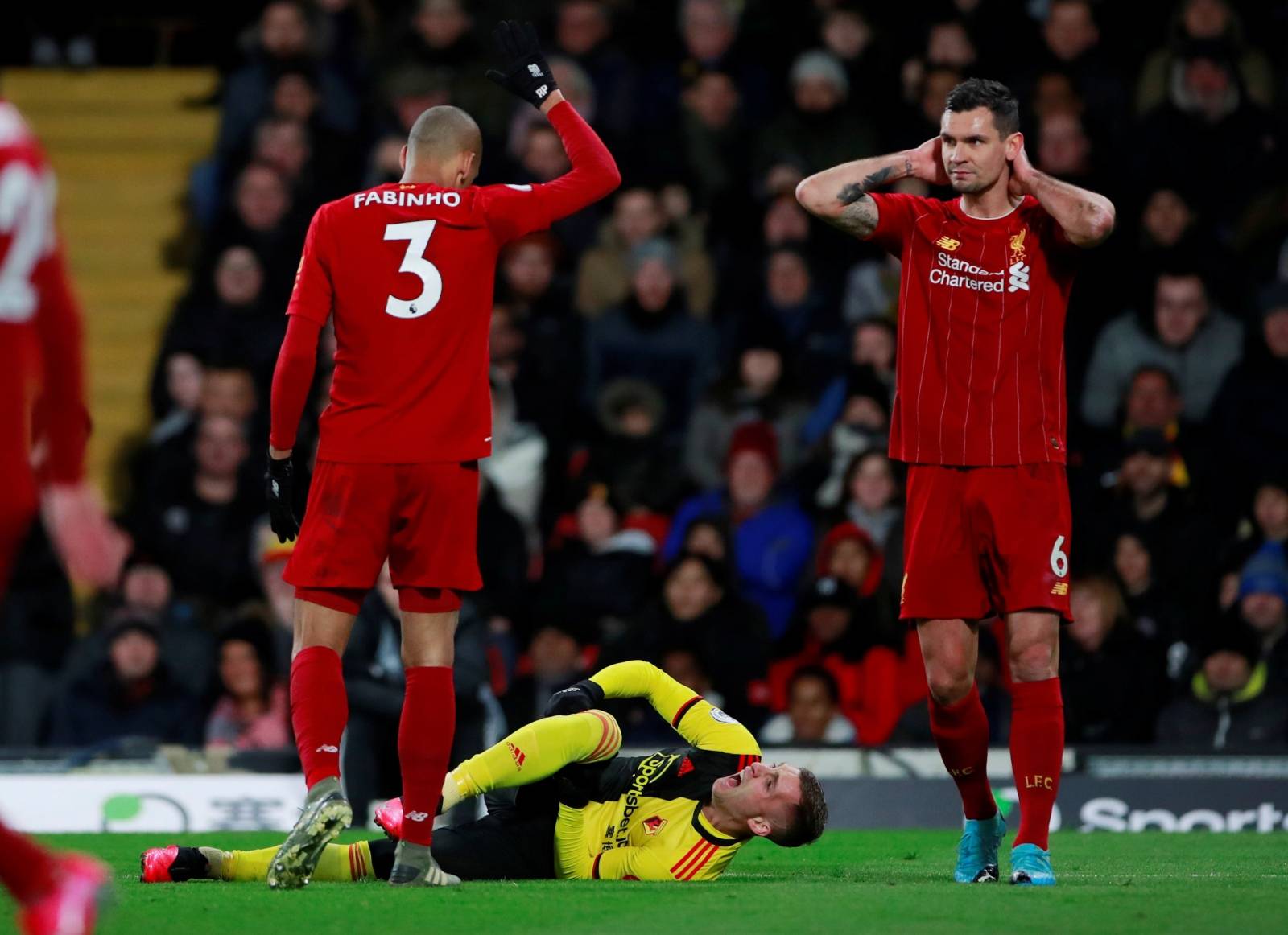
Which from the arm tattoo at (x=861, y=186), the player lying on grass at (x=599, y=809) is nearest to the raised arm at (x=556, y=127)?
the arm tattoo at (x=861, y=186)

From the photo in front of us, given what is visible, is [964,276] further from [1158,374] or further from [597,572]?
[1158,374]

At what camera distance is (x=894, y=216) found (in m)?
7.00

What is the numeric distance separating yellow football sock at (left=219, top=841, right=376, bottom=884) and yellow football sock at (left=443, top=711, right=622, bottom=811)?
334 millimetres

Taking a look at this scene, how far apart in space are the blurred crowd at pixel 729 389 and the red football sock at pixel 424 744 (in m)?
2.94

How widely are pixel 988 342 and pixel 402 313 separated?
184cm

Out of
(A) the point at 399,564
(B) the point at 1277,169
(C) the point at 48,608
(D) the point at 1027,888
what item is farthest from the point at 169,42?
(D) the point at 1027,888

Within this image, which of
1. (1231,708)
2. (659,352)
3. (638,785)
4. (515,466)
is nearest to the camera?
(638,785)

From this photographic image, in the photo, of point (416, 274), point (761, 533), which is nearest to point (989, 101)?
point (416, 274)

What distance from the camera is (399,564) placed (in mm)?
6582

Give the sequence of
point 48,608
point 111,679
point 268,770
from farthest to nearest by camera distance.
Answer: point 48,608 → point 111,679 → point 268,770

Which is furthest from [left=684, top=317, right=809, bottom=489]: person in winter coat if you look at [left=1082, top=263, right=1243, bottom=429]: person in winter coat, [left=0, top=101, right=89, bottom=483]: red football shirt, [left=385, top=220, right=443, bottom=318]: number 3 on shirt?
[left=0, top=101, right=89, bottom=483]: red football shirt

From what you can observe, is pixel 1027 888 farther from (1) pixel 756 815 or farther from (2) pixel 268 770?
(2) pixel 268 770

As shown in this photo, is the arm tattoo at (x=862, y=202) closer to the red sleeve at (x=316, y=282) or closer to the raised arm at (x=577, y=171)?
the raised arm at (x=577, y=171)

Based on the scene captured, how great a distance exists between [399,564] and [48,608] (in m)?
5.87
